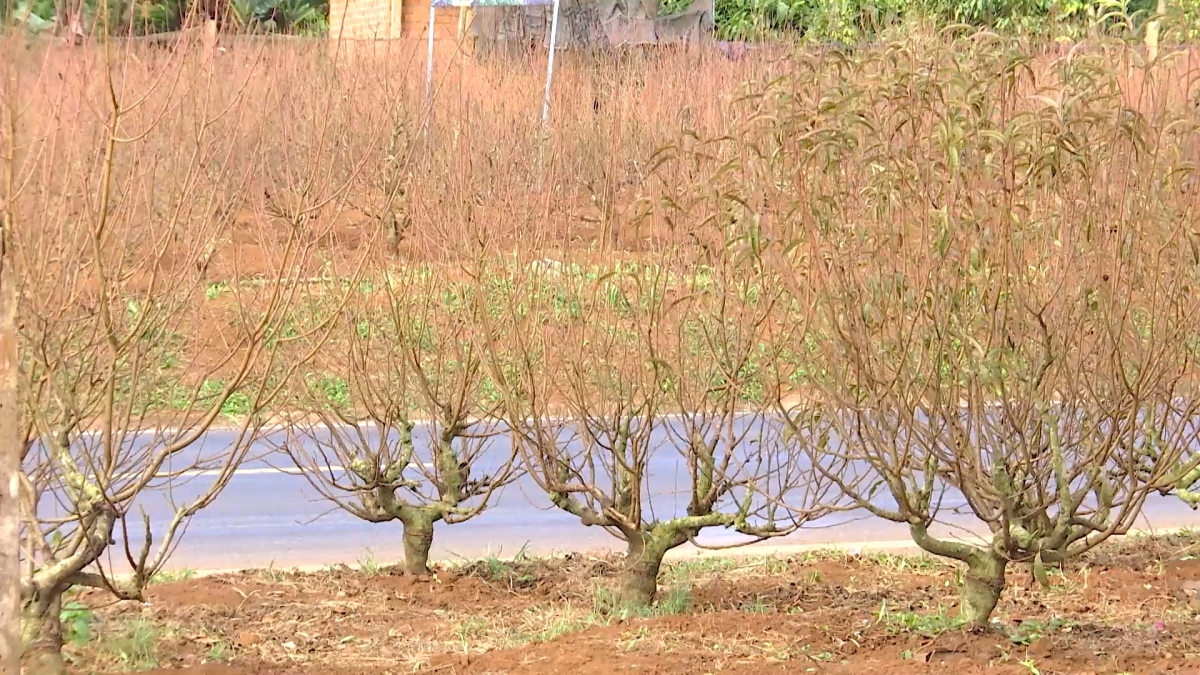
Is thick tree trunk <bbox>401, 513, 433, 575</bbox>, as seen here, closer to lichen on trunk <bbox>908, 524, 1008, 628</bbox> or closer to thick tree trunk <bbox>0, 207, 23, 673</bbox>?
lichen on trunk <bbox>908, 524, 1008, 628</bbox>

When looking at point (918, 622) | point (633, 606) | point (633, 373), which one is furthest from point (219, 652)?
point (918, 622)

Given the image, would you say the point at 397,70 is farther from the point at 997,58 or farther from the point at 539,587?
the point at 997,58

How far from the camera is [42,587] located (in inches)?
156

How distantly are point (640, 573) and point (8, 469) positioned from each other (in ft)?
10.3

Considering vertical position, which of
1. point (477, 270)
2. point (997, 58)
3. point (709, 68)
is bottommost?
point (477, 270)

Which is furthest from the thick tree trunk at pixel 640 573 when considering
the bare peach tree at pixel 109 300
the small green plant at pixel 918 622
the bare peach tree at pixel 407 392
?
the bare peach tree at pixel 109 300

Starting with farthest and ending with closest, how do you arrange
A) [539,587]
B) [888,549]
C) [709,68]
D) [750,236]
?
[709,68], [888,549], [539,587], [750,236]

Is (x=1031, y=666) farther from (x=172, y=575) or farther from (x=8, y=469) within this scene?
(x=172, y=575)

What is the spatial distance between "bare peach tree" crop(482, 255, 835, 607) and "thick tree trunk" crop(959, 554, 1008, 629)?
705 mm

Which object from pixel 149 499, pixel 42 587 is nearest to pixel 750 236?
pixel 42 587

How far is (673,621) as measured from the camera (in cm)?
526

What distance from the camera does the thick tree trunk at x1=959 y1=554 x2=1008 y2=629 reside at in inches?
187

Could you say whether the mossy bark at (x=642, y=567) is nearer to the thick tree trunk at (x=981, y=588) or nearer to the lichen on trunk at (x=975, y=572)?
the lichen on trunk at (x=975, y=572)

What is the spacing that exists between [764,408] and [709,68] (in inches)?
319
